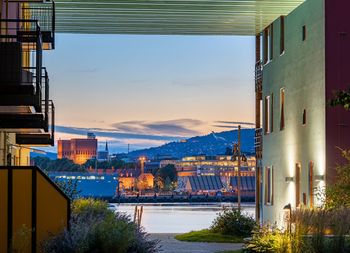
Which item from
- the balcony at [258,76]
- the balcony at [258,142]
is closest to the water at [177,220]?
the balcony at [258,142]

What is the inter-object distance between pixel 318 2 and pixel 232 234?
9.19 metres

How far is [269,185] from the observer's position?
35.0m

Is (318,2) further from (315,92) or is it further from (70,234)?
(70,234)

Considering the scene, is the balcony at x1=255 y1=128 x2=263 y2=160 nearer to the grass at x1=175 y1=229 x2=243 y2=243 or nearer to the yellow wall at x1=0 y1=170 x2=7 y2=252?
the grass at x1=175 y1=229 x2=243 y2=243

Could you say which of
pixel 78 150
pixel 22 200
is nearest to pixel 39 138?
pixel 22 200

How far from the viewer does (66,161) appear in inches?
5325

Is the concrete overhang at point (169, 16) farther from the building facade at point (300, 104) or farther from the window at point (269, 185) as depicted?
the window at point (269, 185)

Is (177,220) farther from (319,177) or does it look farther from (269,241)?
(269,241)

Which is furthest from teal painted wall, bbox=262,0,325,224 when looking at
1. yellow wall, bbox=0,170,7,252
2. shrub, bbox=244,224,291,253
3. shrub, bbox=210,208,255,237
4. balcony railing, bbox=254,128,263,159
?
yellow wall, bbox=0,170,7,252

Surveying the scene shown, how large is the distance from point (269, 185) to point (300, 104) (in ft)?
21.0

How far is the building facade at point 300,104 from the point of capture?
25953 mm

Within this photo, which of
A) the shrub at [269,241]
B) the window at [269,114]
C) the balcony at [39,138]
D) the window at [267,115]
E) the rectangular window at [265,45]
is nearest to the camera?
the shrub at [269,241]

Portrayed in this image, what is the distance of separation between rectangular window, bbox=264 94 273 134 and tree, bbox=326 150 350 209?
9.47 m

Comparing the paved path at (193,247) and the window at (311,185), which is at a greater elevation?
the window at (311,185)
